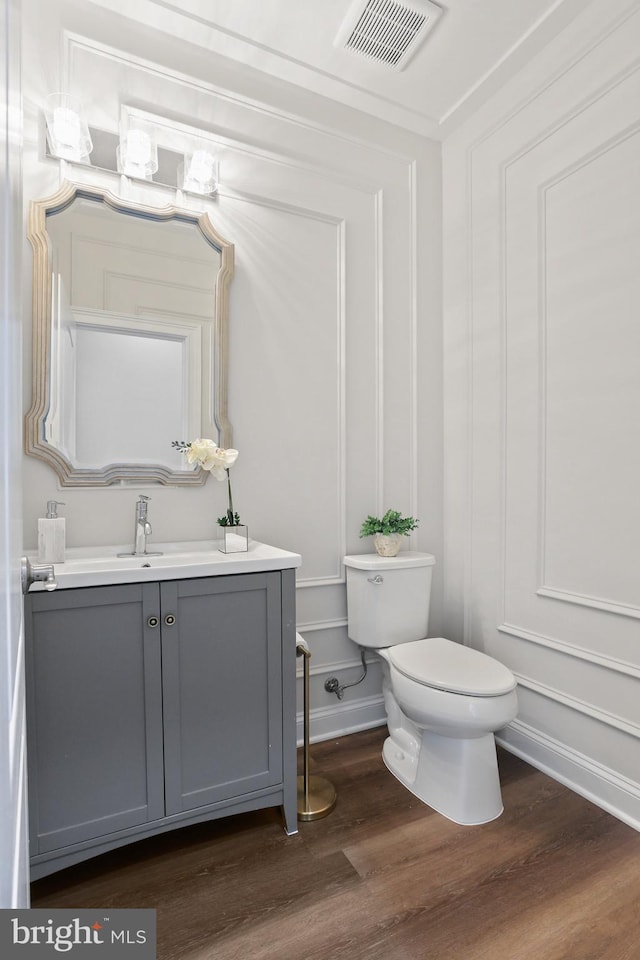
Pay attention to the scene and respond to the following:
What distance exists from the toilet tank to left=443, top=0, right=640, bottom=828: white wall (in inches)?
13.3

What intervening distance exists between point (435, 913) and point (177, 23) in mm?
2882

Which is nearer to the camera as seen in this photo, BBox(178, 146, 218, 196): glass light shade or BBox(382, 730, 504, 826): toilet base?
BBox(382, 730, 504, 826): toilet base

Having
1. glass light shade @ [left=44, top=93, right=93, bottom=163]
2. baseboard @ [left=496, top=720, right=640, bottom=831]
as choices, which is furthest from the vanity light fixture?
baseboard @ [left=496, top=720, right=640, bottom=831]

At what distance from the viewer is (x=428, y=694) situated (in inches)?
64.2

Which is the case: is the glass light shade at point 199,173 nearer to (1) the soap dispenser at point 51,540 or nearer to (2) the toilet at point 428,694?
(1) the soap dispenser at point 51,540

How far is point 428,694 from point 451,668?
0.13 metres

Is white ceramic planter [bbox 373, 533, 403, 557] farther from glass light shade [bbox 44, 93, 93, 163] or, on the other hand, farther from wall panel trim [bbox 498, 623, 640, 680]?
glass light shade [bbox 44, 93, 93, 163]

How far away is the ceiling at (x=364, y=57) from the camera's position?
179 centimetres

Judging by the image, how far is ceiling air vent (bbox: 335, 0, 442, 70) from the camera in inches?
70.1

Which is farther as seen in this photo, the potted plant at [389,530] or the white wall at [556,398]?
the potted plant at [389,530]

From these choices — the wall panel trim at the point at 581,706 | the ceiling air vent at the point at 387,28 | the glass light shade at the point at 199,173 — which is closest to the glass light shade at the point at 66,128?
the glass light shade at the point at 199,173

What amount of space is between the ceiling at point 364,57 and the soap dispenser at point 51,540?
177 centimetres

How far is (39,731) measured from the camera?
126 centimetres

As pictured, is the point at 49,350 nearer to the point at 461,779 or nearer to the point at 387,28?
the point at 387,28
